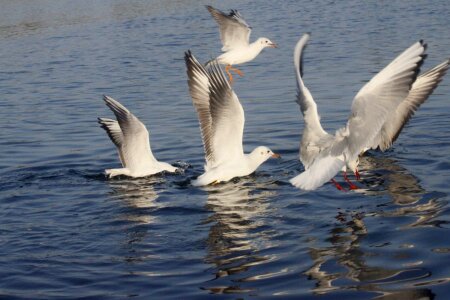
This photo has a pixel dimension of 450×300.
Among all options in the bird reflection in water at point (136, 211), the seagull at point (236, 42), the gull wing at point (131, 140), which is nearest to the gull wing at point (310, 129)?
the bird reflection in water at point (136, 211)

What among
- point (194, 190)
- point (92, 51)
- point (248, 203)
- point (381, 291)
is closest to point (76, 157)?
point (194, 190)

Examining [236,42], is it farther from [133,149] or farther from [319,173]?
[319,173]

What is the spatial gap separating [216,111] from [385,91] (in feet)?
8.25

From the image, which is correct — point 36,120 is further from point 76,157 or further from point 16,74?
point 16,74

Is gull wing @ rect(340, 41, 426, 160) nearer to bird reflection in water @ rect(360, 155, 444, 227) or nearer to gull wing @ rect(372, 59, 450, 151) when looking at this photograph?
bird reflection in water @ rect(360, 155, 444, 227)

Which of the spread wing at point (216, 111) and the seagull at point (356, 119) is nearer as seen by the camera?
the seagull at point (356, 119)

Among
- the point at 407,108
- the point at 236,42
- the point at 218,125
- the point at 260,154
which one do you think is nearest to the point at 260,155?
the point at 260,154

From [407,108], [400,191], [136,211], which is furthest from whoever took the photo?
[407,108]

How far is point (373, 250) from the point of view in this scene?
26.7 ft

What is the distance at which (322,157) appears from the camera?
9547mm

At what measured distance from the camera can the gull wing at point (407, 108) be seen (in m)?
11.9

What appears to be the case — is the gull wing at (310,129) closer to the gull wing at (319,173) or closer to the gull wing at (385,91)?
the gull wing at (319,173)

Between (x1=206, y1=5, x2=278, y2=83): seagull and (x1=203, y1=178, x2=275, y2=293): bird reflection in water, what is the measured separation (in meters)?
4.34

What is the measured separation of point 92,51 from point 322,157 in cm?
1647
